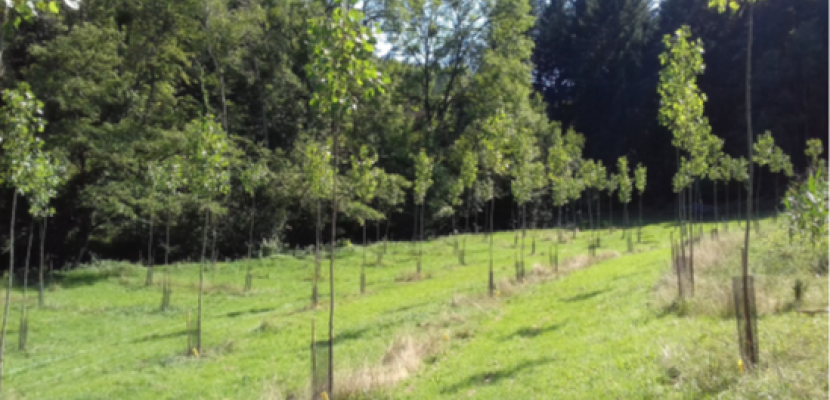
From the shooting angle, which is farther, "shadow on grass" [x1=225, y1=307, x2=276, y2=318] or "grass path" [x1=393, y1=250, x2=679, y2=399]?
"shadow on grass" [x1=225, y1=307, x2=276, y2=318]

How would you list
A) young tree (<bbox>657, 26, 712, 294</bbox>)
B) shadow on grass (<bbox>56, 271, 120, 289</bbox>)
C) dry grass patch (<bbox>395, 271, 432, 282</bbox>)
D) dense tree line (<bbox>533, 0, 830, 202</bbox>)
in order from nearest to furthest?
young tree (<bbox>657, 26, 712, 294</bbox>) → dry grass patch (<bbox>395, 271, 432, 282</bbox>) → shadow on grass (<bbox>56, 271, 120, 289</bbox>) → dense tree line (<bbox>533, 0, 830, 202</bbox>)

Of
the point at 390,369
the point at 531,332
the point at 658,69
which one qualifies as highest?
the point at 658,69

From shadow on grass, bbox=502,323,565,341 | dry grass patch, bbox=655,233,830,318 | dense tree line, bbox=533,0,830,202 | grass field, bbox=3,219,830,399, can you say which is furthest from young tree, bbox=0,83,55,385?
dense tree line, bbox=533,0,830,202

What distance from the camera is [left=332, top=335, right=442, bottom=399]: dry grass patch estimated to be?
8914 millimetres

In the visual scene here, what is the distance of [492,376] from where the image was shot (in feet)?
30.6

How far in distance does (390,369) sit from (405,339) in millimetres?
1716

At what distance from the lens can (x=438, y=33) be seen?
45062 millimetres

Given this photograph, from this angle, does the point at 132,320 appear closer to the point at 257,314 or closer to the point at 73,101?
the point at 257,314

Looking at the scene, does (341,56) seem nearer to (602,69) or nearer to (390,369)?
(390,369)

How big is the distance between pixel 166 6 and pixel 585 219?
138ft

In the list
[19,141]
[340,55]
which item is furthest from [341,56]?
[19,141]

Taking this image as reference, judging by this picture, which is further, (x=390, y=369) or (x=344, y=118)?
(x=344, y=118)

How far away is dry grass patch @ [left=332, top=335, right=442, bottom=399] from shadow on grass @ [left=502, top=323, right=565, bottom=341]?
1.50m

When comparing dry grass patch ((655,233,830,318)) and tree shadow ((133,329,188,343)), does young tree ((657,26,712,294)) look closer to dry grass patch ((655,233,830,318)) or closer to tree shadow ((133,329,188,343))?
dry grass patch ((655,233,830,318))
